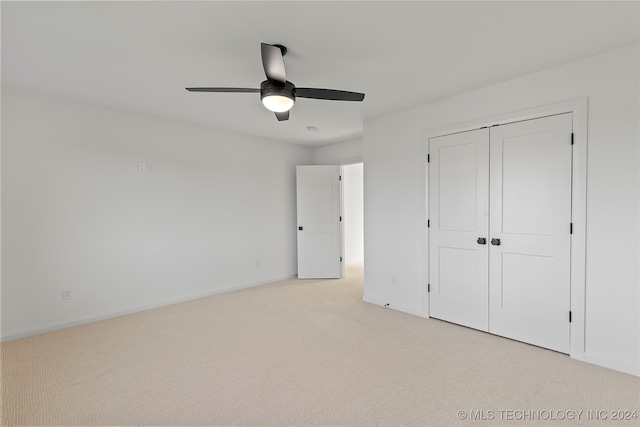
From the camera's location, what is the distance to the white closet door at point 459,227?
10.1 ft

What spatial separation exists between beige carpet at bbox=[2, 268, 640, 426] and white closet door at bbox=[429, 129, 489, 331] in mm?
254

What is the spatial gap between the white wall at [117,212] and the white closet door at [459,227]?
2.86 meters

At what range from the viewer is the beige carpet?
189cm

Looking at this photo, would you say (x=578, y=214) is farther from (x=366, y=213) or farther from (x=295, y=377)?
(x=295, y=377)

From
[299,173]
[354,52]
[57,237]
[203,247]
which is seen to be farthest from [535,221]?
[57,237]

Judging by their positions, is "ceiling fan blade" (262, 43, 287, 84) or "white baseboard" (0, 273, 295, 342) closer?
"ceiling fan blade" (262, 43, 287, 84)

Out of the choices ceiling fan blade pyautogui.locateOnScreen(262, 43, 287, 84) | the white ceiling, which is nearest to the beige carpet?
ceiling fan blade pyautogui.locateOnScreen(262, 43, 287, 84)

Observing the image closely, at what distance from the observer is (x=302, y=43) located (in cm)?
217

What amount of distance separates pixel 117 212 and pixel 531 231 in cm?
449

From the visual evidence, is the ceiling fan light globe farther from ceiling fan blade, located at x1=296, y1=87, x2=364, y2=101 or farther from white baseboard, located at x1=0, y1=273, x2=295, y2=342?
white baseboard, located at x1=0, y1=273, x2=295, y2=342

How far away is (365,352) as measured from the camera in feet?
8.75

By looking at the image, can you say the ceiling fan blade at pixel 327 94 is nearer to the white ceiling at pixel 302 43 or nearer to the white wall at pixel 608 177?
the white ceiling at pixel 302 43

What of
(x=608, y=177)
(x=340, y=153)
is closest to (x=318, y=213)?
(x=340, y=153)

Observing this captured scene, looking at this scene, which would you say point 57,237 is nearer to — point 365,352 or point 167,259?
point 167,259
